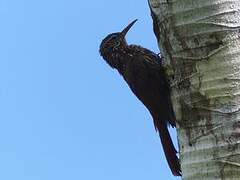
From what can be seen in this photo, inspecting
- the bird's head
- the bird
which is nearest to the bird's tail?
the bird

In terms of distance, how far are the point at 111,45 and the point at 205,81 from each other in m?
2.46

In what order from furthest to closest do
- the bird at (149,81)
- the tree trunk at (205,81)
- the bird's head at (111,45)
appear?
the bird's head at (111,45) < the bird at (149,81) < the tree trunk at (205,81)

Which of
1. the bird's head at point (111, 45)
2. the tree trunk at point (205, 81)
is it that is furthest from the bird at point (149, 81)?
the tree trunk at point (205, 81)

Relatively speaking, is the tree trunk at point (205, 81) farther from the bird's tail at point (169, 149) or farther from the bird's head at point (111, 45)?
the bird's head at point (111, 45)

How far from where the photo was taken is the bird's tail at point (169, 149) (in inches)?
156

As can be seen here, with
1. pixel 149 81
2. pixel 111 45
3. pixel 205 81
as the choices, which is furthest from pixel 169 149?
pixel 205 81

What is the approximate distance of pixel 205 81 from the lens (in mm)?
2537

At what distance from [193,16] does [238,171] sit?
73 centimetres

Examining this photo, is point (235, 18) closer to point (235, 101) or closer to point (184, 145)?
point (235, 101)

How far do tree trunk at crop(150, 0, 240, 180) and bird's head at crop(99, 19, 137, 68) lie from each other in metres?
2.07

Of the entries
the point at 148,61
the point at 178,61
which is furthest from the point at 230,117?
the point at 148,61

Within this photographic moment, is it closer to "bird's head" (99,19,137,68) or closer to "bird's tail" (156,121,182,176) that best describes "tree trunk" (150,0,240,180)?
"bird's tail" (156,121,182,176)

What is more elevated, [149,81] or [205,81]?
[205,81]

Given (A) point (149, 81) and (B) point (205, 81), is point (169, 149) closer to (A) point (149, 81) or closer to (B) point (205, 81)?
(A) point (149, 81)
